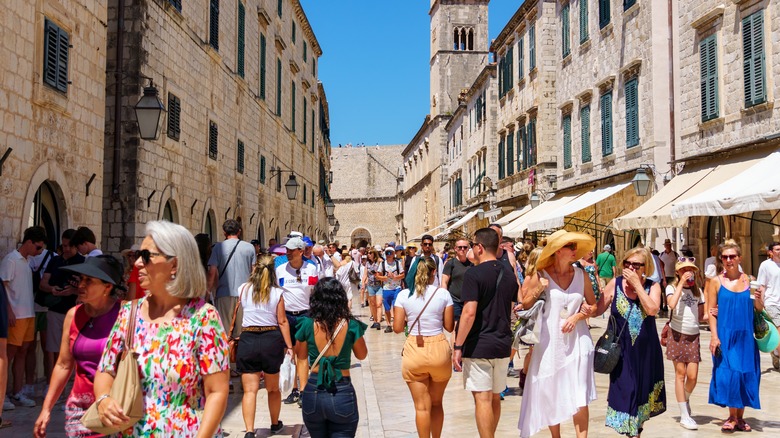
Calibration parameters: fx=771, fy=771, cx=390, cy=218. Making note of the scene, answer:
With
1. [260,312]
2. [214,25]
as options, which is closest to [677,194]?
[260,312]

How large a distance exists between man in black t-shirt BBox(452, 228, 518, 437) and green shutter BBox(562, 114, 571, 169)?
706 inches

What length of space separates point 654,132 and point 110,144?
1166 cm

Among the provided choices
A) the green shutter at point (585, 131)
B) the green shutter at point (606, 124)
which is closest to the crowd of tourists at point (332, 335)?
the green shutter at point (606, 124)

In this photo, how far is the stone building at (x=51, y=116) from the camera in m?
8.90

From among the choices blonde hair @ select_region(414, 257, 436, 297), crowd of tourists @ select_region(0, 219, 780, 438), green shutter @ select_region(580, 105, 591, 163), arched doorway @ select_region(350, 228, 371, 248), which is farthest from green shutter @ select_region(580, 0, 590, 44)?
arched doorway @ select_region(350, 228, 371, 248)

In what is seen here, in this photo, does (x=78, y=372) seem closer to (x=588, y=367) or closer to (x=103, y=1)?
(x=588, y=367)

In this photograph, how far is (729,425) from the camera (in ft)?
23.4

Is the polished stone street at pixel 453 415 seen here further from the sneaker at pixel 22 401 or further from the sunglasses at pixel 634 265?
the sunglasses at pixel 634 265

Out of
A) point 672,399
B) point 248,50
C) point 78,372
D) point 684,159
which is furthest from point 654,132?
point 78,372

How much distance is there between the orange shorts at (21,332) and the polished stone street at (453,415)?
0.71 meters

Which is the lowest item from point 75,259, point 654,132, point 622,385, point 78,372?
point 622,385

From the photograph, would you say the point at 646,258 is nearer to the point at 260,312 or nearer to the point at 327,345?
the point at 327,345

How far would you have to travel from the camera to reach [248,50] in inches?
871

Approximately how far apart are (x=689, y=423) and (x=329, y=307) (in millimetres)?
3951
